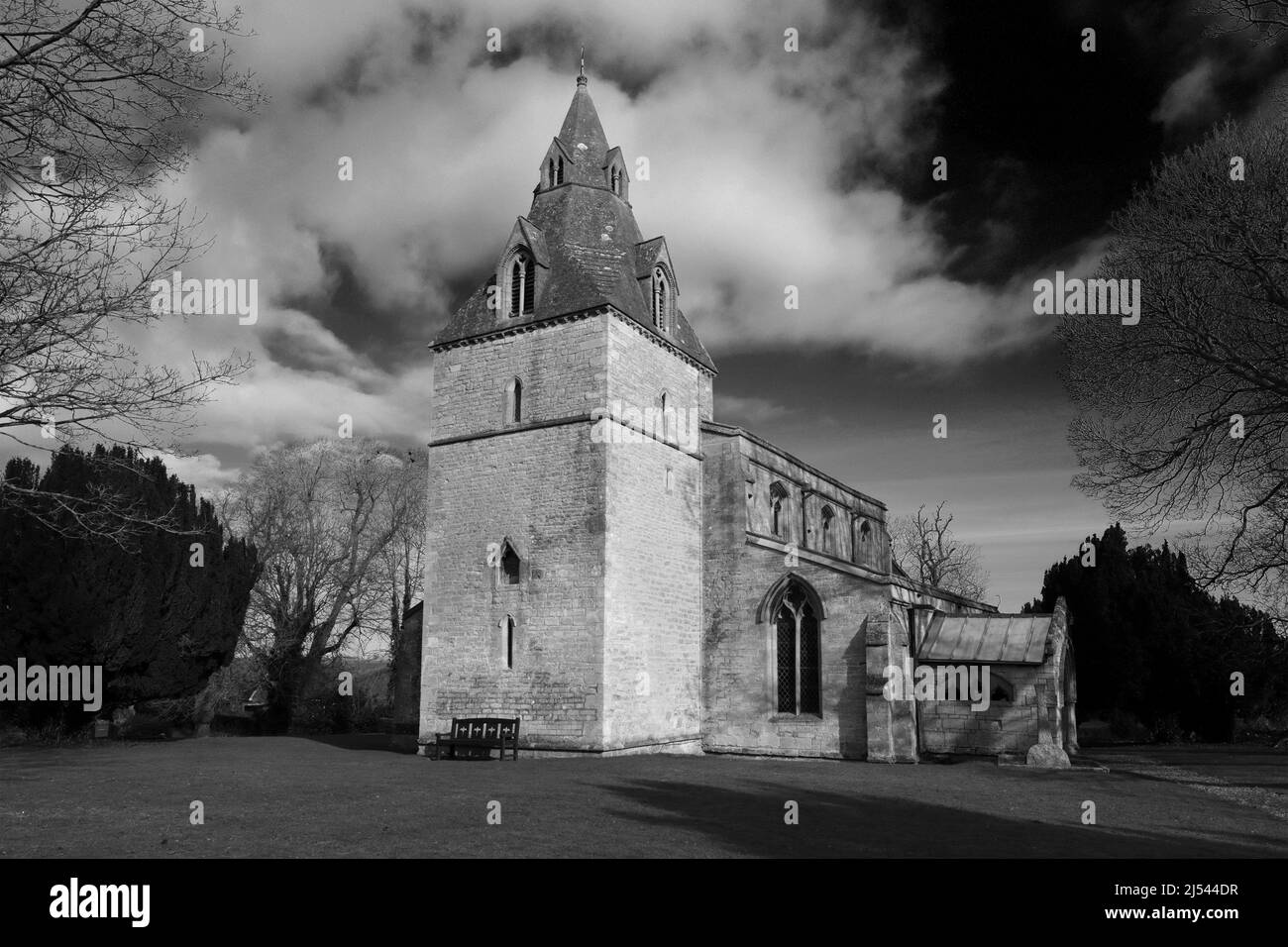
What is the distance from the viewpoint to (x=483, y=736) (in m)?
20.1

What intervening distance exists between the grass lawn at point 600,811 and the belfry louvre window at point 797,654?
3.62 meters

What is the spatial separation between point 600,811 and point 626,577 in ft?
31.5

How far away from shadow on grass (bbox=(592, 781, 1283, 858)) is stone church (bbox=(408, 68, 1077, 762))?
7559 millimetres

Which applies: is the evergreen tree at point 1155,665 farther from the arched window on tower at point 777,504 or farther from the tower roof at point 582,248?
the tower roof at point 582,248

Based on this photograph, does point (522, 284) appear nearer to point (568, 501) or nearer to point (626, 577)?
point (568, 501)

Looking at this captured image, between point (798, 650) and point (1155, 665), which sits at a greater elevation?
point (798, 650)

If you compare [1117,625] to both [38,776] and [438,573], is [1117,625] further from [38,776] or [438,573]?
[38,776]

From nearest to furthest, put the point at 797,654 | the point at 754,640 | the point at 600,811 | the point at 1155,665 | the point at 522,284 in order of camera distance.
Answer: the point at 600,811 → the point at 797,654 → the point at 754,640 → the point at 522,284 → the point at 1155,665

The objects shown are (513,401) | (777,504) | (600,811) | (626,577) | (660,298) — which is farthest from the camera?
(777,504)

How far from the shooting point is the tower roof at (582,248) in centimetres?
2289

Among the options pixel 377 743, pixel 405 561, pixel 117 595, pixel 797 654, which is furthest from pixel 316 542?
pixel 797 654

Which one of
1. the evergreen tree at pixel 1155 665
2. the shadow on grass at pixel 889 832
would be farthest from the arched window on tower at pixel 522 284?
the evergreen tree at pixel 1155 665

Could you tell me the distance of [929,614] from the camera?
2459cm
